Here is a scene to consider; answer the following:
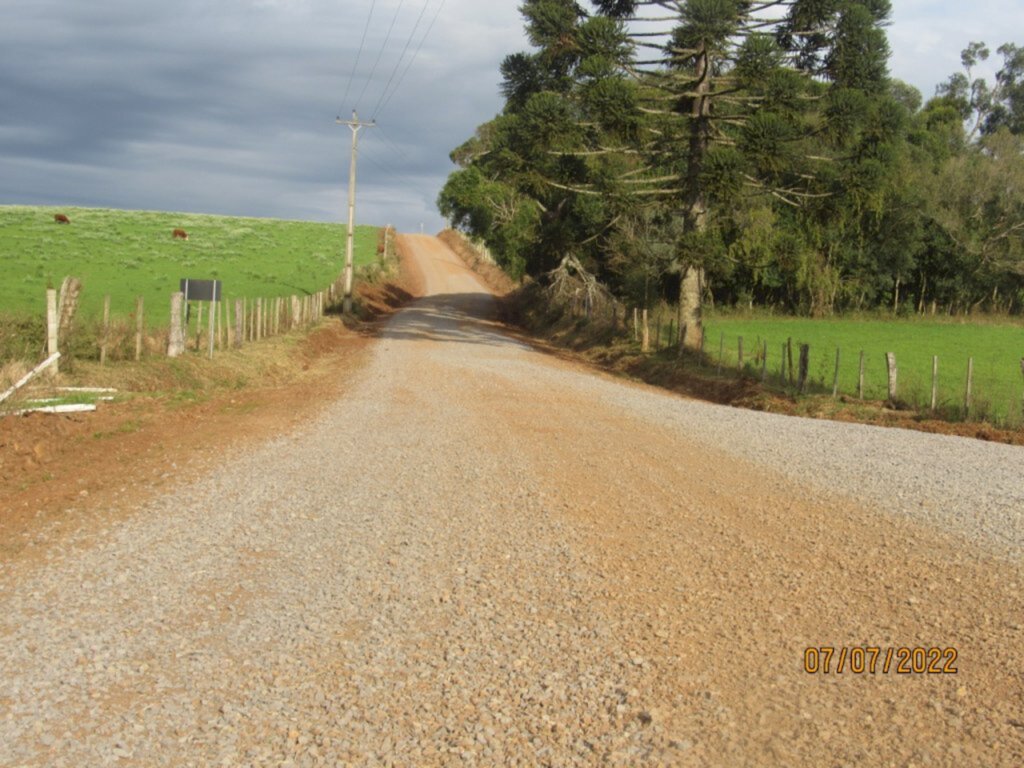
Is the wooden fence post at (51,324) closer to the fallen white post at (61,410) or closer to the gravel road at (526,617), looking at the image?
the fallen white post at (61,410)

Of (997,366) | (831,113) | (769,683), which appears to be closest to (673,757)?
(769,683)

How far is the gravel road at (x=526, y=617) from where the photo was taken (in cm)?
414

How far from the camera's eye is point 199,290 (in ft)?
61.2

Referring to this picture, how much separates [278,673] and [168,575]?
77.3 inches

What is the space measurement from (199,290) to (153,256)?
40364 mm

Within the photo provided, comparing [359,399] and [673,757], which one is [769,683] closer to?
[673,757]

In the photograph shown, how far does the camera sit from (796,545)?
7.16m

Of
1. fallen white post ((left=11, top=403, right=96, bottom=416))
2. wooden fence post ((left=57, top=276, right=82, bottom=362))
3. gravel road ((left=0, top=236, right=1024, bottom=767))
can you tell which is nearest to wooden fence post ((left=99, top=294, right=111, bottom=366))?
wooden fence post ((left=57, top=276, right=82, bottom=362))

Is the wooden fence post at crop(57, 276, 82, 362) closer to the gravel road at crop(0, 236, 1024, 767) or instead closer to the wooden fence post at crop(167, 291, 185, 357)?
the wooden fence post at crop(167, 291, 185, 357)

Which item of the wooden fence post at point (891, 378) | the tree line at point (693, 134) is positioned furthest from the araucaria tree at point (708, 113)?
the wooden fence post at point (891, 378)

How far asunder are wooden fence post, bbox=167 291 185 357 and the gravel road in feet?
27.6

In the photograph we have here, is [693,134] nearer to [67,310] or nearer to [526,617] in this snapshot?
[67,310]

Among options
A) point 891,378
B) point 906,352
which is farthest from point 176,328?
point 906,352

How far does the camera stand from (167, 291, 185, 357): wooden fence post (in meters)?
18.2
